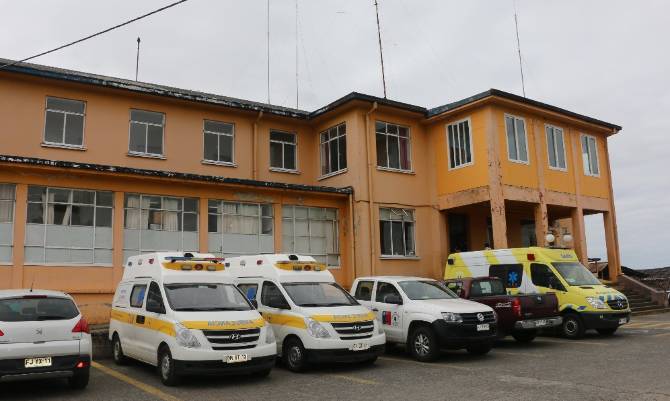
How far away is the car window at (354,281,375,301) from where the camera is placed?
13759mm

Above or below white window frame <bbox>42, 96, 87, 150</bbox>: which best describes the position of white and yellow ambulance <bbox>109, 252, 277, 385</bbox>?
below

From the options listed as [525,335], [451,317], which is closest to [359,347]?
[451,317]

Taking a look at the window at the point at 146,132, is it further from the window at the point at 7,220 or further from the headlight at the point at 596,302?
the headlight at the point at 596,302

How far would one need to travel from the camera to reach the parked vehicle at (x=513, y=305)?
1377 centimetres

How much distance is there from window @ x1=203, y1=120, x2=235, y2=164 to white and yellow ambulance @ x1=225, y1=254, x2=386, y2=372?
8891 mm

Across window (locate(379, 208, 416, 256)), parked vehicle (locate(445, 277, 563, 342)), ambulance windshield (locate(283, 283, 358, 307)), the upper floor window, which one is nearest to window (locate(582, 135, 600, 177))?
window (locate(379, 208, 416, 256))

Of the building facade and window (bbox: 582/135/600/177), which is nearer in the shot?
the building facade

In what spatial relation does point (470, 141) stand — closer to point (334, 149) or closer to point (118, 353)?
point (334, 149)

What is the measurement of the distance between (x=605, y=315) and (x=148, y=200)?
1328 centimetres

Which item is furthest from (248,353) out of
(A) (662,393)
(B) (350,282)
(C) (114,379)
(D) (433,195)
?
(D) (433,195)

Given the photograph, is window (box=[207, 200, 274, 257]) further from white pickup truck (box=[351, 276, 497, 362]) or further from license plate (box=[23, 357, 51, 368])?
license plate (box=[23, 357, 51, 368])

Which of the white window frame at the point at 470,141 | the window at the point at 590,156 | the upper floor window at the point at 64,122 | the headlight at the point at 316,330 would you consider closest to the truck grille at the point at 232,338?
the headlight at the point at 316,330

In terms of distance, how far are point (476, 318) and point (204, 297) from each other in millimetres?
5606

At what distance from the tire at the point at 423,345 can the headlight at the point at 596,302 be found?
5.39 metres
